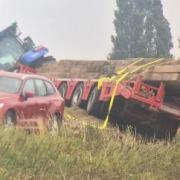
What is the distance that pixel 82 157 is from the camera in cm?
1191

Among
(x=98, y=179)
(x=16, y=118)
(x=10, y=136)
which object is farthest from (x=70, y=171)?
(x=16, y=118)

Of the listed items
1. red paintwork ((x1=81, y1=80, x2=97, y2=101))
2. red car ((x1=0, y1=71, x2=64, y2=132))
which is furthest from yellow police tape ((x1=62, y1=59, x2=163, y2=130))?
red car ((x1=0, y1=71, x2=64, y2=132))

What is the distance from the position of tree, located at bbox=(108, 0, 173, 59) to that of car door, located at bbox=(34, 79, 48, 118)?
40336 mm

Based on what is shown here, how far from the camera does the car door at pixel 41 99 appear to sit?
1694cm

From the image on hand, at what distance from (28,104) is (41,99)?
113 centimetres

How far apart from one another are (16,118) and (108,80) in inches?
248

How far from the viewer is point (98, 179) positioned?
11.2 m

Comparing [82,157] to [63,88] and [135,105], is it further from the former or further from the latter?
[63,88]

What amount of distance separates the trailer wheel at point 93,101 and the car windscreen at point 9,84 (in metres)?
4.94

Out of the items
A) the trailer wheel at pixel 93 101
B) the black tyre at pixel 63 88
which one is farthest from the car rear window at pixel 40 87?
the black tyre at pixel 63 88

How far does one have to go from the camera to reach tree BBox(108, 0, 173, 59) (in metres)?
58.9

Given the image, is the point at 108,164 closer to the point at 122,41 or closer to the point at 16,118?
the point at 16,118

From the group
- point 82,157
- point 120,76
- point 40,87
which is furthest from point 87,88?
point 82,157

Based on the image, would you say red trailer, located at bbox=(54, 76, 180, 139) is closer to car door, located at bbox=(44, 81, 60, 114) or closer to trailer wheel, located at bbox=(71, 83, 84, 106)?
trailer wheel, located at bbox=(71, 83, 84, 106)
